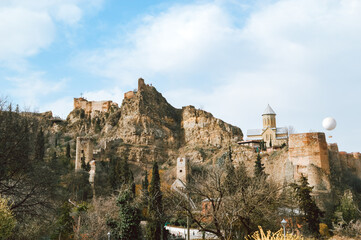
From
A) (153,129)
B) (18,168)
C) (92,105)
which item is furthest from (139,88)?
(18,168)

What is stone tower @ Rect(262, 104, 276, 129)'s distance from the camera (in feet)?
212

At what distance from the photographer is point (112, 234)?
Result: 941 inches

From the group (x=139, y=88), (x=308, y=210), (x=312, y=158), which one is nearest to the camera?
(x=308, y=210)

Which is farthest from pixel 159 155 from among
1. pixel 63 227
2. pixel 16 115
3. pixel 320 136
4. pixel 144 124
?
pixel 16 115

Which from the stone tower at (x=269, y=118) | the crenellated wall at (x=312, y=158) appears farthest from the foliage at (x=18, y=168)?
the stone tower at (x=269, y=118)

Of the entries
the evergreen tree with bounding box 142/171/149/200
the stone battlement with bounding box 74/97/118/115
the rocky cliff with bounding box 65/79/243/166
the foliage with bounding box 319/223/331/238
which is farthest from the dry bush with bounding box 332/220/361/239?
the stone battlement with bounding box 74/97/118/115

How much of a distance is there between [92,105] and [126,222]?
6024cm

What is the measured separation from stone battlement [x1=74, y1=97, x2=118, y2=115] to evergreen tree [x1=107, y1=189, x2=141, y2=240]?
56.5 metres

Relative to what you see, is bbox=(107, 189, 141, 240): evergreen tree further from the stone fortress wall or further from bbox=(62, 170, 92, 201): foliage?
bbox=(62, 170, 92, 201): foliage

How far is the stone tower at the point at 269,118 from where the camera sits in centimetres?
6456

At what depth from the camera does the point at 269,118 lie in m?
65.1

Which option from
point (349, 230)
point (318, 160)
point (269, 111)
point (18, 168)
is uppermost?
point (269, 111)

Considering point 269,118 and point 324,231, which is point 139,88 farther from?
point 324,231

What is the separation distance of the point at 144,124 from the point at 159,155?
6.61m
